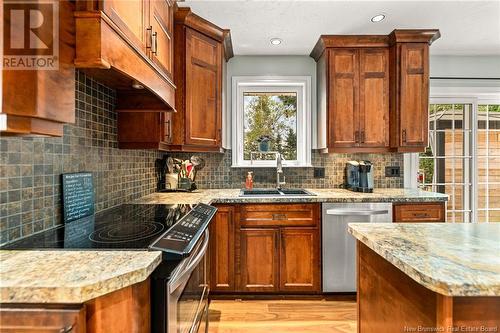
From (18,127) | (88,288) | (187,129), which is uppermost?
(187,129)

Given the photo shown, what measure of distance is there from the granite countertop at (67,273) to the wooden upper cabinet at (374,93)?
2382 mm

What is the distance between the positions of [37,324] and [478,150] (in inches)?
168

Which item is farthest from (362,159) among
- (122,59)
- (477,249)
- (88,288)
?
(88,288)

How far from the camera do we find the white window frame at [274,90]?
3.21m

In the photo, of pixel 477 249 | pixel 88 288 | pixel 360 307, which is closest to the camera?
pixel 88 288

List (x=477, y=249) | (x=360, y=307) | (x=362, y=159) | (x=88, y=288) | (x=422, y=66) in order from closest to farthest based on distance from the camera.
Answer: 1. (x=88, y=288)
2. (x=477, y=249)
3. (x=360, y=307)
4. (x=422, y=66)
5. (x=362, y=159)

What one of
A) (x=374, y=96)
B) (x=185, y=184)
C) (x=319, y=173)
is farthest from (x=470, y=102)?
(x=185, y=184)

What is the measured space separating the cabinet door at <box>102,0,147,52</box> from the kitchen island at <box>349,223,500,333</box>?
1.27 meters

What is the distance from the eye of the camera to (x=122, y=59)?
1.05 metres

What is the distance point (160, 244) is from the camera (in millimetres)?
1026

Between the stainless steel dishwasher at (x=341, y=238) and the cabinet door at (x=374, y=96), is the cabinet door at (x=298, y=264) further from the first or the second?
the cabinet door at (x=374, y=96)

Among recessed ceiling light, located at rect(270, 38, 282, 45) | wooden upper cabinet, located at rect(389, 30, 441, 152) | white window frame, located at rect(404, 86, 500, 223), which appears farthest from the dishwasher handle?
recessed ceiling light, located at rect(270, 38, 282, 45)

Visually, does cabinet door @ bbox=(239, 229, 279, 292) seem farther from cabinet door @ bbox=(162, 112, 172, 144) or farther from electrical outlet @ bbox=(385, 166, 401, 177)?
electrical outlet @ bbox=(385, 166, 401, 177)

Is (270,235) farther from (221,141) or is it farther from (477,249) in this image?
(477,249)
